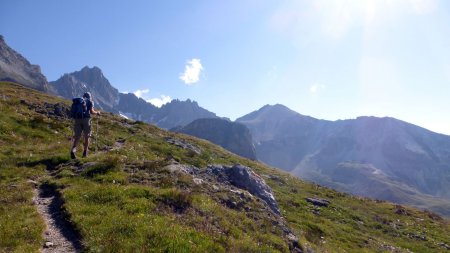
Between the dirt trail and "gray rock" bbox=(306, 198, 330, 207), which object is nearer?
the dirt trail

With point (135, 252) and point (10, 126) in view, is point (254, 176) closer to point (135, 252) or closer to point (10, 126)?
point (135, 252)

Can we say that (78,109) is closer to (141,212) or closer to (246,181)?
(246,181)

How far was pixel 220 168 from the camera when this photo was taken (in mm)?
27188

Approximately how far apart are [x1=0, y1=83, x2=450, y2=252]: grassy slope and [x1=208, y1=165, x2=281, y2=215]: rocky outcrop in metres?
2.70

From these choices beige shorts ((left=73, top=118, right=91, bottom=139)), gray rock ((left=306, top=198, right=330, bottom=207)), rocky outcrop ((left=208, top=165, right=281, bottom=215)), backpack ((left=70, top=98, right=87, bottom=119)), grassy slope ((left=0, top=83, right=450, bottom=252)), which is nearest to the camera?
grassy slope ((left=0, top=83, right=450, bottom=252))

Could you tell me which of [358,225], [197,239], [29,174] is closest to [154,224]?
[197,239]

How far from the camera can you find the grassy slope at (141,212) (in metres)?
14.0

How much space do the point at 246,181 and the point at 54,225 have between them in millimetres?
13341

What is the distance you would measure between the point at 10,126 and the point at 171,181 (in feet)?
64.2

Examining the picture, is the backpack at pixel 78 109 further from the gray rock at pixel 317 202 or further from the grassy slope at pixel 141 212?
the gray rock at pixel 317 202

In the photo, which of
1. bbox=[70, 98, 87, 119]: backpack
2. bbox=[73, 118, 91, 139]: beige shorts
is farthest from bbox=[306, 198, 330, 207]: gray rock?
bbox=[70, 98, 87, 119]: backpack

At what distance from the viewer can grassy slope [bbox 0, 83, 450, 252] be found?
14.0m

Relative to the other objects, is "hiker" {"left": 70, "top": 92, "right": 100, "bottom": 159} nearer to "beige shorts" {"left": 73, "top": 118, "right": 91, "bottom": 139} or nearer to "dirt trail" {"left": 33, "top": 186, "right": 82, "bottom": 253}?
"beige shorts" {"left": 73, "top": 118, "right": 91, "bottom": 139}

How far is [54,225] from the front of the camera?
1527 centimetres
